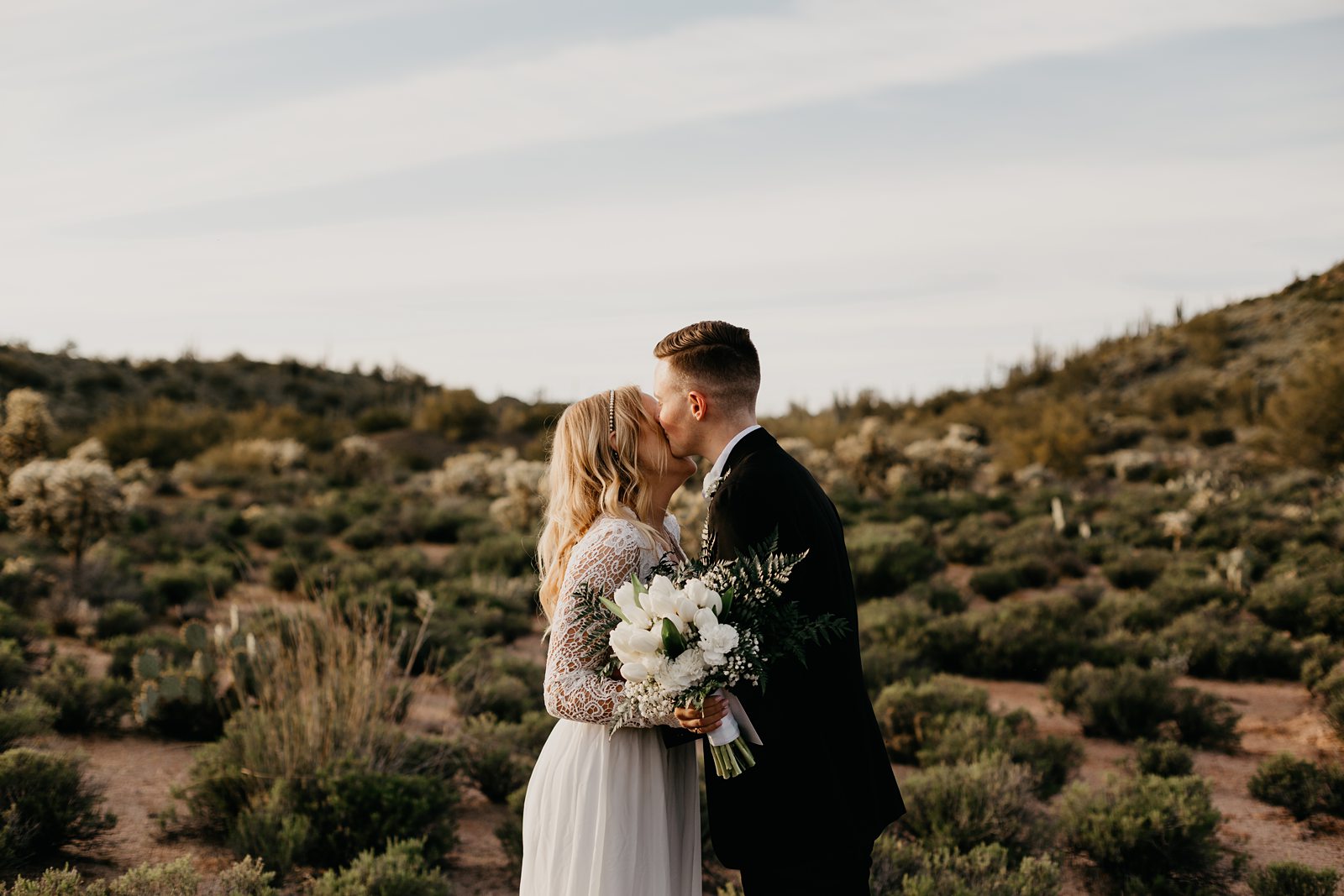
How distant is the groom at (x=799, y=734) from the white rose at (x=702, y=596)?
335mm

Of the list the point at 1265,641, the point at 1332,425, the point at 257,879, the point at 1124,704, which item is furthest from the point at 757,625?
the point at 1332,425

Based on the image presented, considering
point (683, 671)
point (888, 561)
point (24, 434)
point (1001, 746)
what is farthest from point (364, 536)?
point (683, 671)

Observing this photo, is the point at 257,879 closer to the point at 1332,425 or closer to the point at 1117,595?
the point at 1117,595

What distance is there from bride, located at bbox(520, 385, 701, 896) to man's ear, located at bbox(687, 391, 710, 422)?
0.64ft

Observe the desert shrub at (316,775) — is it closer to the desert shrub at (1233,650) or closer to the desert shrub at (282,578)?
the desert shrub at (282,578)

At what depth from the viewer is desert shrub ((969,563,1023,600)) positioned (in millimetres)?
14641

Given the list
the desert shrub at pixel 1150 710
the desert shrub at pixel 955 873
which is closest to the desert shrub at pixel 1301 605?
the desert shrub at pixel 1150 710

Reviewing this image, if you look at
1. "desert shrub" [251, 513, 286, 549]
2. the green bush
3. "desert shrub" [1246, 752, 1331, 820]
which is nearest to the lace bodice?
the green bush

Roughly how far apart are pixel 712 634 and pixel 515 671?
7435mm

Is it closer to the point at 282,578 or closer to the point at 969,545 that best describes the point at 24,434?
the point at 282,578

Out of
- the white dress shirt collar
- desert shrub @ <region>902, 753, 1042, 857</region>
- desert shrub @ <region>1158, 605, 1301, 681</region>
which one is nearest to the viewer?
the white dress shirt collar

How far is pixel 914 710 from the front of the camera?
27.1 feet

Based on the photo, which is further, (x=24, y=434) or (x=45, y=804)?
(x=24, y=434)

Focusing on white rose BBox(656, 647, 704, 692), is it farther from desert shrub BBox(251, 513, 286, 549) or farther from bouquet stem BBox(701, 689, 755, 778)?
desert shrub BBox(251, 513, 286, 549)
